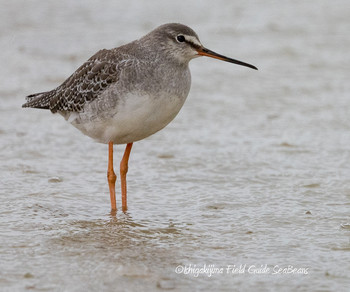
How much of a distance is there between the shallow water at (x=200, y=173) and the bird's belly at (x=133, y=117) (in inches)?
35.0

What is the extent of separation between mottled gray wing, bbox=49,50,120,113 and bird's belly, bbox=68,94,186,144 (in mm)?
225

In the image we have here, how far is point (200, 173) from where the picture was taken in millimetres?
9734

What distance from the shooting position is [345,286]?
21.2ft

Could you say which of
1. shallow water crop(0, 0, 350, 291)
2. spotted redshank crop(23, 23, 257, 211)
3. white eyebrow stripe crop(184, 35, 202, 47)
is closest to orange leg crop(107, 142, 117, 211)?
spotted redshank crop(23, 23, 257, 211)

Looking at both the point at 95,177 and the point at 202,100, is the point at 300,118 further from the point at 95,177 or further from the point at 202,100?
the point at 95,177

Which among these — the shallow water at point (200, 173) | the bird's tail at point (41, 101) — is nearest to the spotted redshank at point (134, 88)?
the bird's tail at point (41, 101)

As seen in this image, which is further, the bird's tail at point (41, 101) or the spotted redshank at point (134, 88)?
the bird's tail at point (41, 101)

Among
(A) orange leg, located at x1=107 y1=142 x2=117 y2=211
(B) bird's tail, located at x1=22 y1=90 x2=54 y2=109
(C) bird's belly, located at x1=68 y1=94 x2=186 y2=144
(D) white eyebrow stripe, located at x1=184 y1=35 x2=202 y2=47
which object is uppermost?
(D) white eyebrow stripe, located at x1=184 y1=35 x2=202 y2=47

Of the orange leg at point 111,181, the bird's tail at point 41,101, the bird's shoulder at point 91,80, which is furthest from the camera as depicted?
the bird's tail at point 41,101

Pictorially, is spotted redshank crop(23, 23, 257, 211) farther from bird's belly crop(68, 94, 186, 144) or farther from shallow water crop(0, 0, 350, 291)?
shallow water crop(0, 0, 350, 291)

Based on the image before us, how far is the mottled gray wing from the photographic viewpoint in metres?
8.47

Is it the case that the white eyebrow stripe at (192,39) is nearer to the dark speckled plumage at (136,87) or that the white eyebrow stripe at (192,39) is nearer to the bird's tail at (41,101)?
the dark speckled plumage at (136,87)

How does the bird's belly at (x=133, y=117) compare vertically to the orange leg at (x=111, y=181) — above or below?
above

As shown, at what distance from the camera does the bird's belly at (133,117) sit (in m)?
8.05
